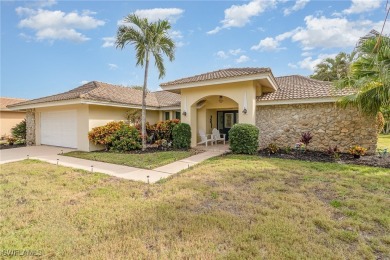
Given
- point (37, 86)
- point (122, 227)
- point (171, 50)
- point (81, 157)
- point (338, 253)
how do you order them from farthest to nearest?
point (37, 86), point (171, 50), point (81, 157), point (122, 227), point (338, 253)

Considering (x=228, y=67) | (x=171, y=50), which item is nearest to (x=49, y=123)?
(x=171, y=50)

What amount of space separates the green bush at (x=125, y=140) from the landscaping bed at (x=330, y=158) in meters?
Result: 7.96

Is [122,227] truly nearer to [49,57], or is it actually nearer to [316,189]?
[316,189]

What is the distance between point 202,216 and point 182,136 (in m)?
9.12

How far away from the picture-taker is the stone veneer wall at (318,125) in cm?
1092

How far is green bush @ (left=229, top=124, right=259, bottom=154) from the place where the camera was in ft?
36.0

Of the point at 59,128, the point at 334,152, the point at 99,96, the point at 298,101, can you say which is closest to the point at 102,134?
the point at 99,96

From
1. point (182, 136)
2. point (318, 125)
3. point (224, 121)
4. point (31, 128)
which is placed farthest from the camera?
point (224, 121)

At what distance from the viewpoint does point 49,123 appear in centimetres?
1608

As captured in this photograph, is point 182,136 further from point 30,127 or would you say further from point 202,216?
point 30,127

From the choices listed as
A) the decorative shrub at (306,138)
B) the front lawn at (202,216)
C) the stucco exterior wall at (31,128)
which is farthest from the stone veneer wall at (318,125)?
the stucco exterior wall at (31,128)

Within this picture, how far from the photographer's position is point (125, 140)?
12.7 m

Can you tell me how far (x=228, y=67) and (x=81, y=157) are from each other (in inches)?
479

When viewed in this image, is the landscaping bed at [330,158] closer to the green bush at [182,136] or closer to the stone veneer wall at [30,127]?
the green bush at [182,136]
